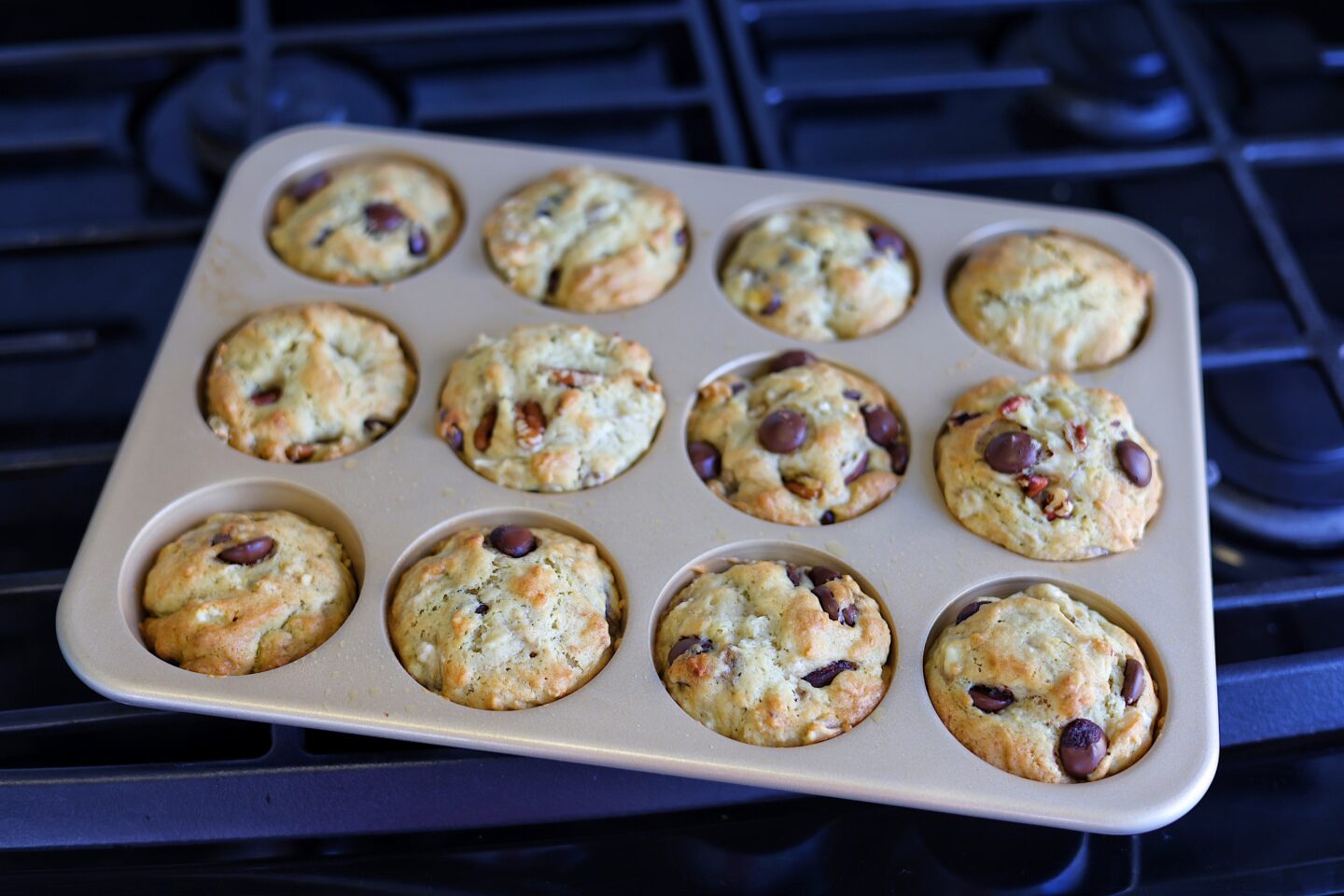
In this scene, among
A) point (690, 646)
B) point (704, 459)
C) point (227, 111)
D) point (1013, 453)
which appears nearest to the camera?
point (690, 646)

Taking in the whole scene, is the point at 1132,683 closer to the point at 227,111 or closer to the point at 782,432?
the point at 782,432

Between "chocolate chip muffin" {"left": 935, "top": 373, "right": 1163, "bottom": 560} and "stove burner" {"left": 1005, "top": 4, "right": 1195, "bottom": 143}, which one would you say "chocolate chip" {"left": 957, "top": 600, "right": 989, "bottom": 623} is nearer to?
"chocolate chip muffin" {"left": 935, "top": 373, "right": 1163, "bottom": 560}

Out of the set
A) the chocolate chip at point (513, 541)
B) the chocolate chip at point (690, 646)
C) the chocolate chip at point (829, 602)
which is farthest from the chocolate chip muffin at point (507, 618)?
the chocolate chip at point (829, 602)

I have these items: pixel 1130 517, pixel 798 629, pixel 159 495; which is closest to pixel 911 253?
pixel 1130 517

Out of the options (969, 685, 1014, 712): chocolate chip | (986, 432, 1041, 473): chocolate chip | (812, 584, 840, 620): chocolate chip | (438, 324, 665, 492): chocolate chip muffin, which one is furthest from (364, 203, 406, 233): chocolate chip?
(969, 685, 1014, 712): chocolate chip

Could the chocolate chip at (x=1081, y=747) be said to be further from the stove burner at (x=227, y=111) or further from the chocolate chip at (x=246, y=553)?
the stove burner at (x=227, y=111)

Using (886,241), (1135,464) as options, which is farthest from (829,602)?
(886,241)

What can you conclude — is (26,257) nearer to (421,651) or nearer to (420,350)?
(420,350)
